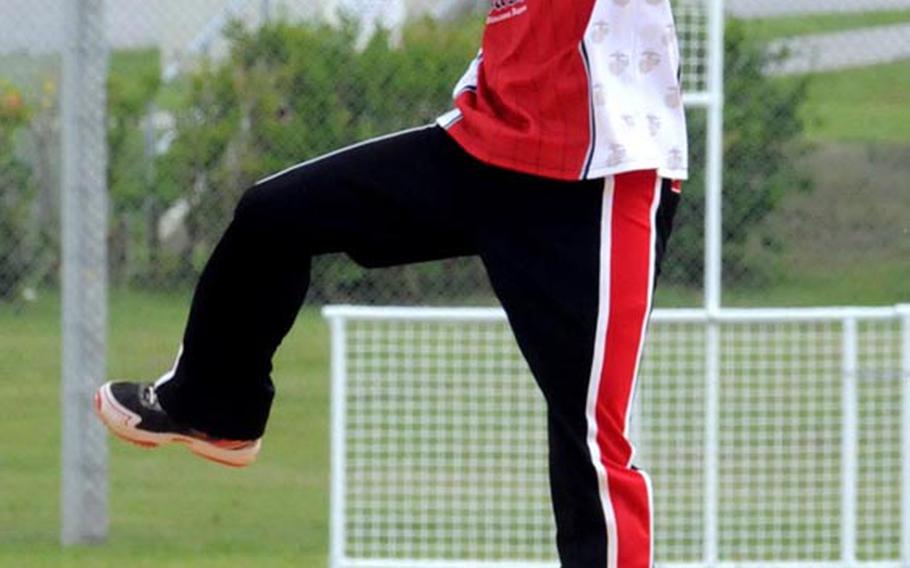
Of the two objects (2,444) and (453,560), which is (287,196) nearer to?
(453,560)

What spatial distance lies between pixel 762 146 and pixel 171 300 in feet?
6.87

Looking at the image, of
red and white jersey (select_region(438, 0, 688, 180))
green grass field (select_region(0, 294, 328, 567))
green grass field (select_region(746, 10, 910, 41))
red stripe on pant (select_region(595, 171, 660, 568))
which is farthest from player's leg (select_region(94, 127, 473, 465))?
green grass field (select_region(746, 10, 910, 41))

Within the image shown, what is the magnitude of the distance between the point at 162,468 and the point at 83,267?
103 cm

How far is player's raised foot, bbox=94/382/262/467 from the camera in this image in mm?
4402

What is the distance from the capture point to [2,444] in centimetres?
830

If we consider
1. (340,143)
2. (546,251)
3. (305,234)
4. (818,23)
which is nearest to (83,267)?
(340,143)

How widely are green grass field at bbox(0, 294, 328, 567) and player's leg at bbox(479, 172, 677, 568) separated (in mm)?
3390

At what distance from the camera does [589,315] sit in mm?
4062

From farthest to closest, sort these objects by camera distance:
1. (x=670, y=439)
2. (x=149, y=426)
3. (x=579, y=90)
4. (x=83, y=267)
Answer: (x=83, y=267), (x=670, y=439), (x=149, y=426), (x=579, y=90)

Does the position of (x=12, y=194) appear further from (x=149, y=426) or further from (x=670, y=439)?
(x=149, y=426)

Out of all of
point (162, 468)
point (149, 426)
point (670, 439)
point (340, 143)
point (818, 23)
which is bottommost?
point (162, 468)

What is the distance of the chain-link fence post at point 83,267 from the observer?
295 inches

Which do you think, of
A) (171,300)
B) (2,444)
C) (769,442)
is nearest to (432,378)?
(769,442)

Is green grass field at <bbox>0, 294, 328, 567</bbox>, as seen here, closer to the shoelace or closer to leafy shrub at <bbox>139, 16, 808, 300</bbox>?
leafy shrub at <bbox>139, 16, 808, 300</bbox>
